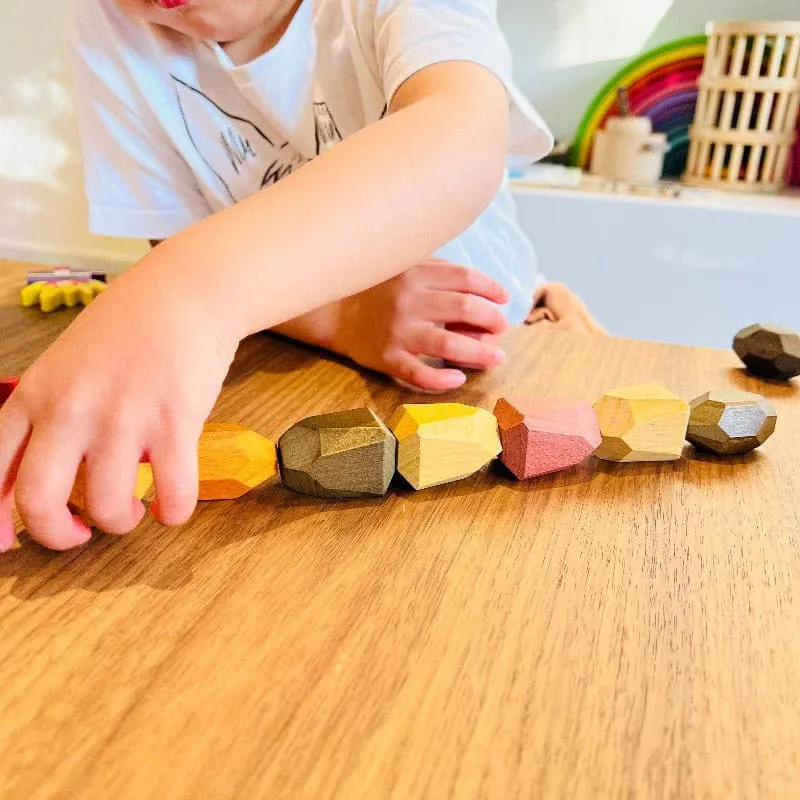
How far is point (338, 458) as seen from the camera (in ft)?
1.04

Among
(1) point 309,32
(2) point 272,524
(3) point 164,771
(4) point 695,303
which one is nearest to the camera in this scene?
(3) point 164,771

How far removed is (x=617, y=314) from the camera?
1093 mm

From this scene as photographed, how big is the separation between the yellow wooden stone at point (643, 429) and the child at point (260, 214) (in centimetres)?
11

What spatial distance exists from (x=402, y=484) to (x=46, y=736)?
0.18 metres

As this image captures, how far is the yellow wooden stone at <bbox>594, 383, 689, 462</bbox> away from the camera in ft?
1.18

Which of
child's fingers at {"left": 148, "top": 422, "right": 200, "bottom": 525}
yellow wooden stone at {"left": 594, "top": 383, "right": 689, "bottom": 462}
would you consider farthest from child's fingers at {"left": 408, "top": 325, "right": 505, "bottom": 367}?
child's fingers at {"left": 148, "top": 422, "right": 200, "bottom": 525}

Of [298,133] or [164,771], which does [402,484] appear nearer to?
[164,771]

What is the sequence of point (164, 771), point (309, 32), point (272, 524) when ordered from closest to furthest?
point (164, 771) → point (272, 524) → point (309, 32)

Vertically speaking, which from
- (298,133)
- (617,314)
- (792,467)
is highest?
(298,133)

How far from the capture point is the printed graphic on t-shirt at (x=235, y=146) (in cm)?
66

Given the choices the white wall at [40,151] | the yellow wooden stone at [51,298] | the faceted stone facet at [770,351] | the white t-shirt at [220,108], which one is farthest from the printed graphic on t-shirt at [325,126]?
the white wall at [40,151]

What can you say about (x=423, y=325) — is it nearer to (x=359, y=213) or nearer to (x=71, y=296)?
(x=359, y=213)

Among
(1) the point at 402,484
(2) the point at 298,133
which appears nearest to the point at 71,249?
(2) the point at 298,133

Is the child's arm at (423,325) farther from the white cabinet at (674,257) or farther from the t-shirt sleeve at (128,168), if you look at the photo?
the white cabinet at (674,257)
